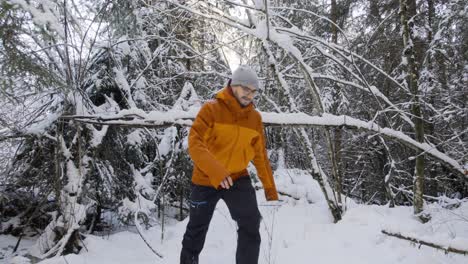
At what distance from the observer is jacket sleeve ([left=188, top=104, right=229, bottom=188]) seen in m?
2.75

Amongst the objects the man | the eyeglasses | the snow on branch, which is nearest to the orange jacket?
the man

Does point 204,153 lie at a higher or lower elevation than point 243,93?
lower

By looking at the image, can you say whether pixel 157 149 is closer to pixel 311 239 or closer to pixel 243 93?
pixel 311 239

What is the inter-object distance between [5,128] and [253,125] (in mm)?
2848

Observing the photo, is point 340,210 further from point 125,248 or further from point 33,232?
point 33,232

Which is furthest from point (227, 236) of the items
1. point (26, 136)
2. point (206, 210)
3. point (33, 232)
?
point (33, 232)

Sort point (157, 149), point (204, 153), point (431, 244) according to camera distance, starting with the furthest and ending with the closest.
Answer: point (157, 149) < point (431, 244) < point (204, 153)

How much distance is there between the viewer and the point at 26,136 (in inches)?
184

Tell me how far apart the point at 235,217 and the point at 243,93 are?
38.7 inches

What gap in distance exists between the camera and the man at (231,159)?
3.02m

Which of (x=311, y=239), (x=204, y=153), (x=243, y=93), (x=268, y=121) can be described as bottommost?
(x=311, y=239)

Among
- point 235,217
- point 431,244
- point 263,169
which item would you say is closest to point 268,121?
point 263,169

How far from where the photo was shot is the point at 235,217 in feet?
10.2

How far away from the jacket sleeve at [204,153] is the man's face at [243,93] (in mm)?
262
